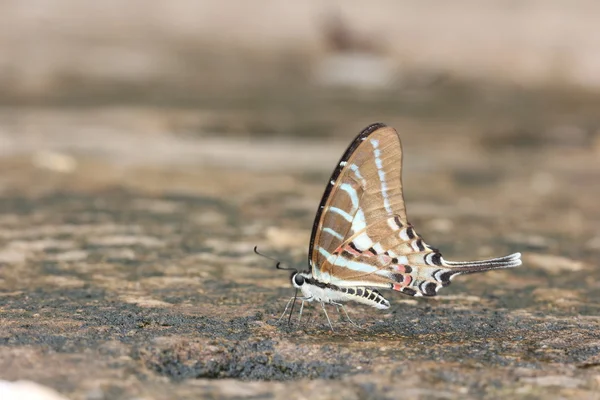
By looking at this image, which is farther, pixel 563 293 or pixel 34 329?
pixel 563 293

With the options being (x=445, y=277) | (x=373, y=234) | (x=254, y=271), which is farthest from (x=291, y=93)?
(x=445, y=277)

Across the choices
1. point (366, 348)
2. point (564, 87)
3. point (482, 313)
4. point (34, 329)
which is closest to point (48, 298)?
point (34, 329)

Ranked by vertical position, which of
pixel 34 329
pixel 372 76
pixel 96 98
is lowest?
pixel 34 329

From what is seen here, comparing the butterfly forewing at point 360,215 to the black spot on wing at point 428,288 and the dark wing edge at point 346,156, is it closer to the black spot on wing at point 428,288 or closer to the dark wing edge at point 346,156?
the dark wing edge at point 346,156

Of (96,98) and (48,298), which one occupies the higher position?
(96,98)

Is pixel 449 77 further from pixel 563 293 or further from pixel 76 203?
pixel 563 293

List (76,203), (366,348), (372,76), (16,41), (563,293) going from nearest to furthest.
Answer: (366,348) → (563,293) → (76,203) → (372,76) → (16,41)

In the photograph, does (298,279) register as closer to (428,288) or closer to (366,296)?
(366,296)

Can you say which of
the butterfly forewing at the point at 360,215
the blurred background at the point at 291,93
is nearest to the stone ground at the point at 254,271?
the blurred background at the point at 291,93
